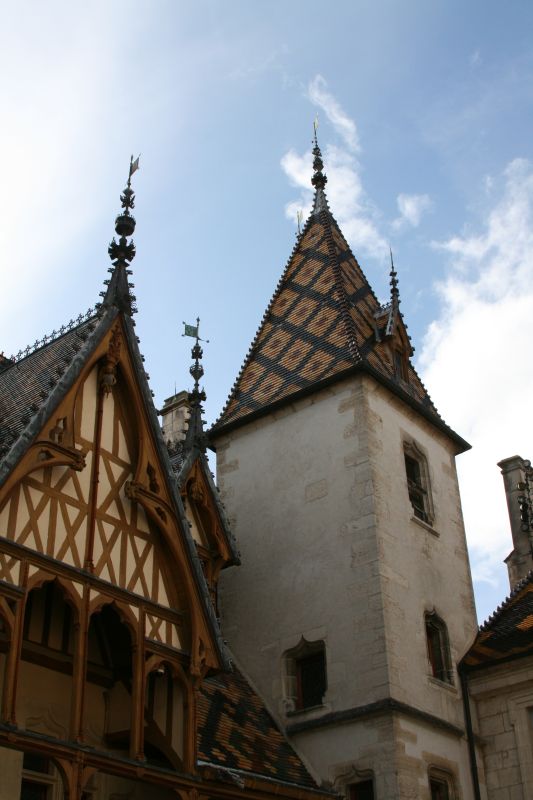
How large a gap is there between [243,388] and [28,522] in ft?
29.7

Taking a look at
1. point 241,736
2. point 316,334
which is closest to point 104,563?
point 241,736

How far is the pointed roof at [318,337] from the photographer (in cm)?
1669

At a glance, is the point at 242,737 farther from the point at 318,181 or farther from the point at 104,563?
the point at 318,181

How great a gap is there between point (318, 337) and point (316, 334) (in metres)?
0.16

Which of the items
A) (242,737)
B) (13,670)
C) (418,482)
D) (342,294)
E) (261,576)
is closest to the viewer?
(13,670)

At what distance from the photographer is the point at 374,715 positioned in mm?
13148

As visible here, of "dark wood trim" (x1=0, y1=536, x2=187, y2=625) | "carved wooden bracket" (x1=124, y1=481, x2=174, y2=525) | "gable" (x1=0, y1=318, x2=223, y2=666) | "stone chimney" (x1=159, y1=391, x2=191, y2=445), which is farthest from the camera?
"stone chimney" (x1=159, y1=391, x2=191, y2=445)

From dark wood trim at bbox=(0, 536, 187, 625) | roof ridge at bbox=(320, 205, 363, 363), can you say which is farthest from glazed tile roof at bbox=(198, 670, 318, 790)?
roof ridge at bbox=(320, 205, 363, 363)

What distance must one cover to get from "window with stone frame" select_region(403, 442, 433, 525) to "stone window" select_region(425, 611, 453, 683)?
169 centimetres

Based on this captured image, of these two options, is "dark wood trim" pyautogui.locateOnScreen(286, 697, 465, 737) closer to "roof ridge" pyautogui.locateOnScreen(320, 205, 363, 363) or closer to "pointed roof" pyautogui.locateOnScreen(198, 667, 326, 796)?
"pointed roof" pyautogui.locateOnScreen(198, 667, 326, 796)

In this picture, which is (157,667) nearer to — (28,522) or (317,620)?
(28,522)

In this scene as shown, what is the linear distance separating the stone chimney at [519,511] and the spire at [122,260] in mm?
10403

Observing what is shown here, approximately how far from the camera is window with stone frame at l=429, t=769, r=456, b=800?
533 inches

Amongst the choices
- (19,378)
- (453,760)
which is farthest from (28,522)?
(453,760)
